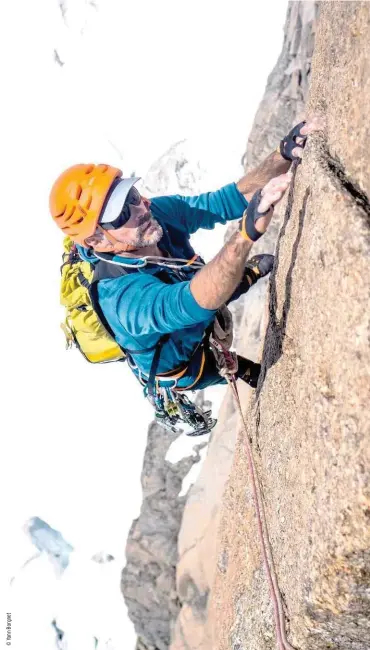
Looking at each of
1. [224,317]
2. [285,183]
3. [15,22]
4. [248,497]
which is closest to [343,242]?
[285,183]

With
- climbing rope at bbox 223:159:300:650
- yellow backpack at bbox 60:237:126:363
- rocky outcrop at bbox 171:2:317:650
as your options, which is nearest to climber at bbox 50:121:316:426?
yellow backpack at bbox 60:237:126:363

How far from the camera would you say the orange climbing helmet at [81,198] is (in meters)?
4.34

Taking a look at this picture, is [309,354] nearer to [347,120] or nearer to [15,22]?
[347,120]

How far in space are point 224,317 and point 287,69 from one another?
1085 centimetres

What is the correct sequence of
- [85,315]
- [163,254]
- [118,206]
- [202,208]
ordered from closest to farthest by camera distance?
1. [118,206]
2. [85,315]
3. [163,254]
4. [202,208]

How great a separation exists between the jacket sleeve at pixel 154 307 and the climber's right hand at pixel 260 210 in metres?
0.54

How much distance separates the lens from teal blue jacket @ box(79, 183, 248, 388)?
3762mm

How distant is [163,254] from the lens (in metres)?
4.79

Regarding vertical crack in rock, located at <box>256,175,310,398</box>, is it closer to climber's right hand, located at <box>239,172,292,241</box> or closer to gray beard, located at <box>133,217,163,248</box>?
climber's right hand, located at <box>239,172,292,241</box>

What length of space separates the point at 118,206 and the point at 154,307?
97 centimetres

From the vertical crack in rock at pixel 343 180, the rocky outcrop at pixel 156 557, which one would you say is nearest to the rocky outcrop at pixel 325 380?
the vertical crack in rock at pixel 343 180

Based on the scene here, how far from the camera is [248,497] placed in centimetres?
504

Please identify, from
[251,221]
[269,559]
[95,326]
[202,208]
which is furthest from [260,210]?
[269,559]

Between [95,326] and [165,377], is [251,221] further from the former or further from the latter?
[165,377]
